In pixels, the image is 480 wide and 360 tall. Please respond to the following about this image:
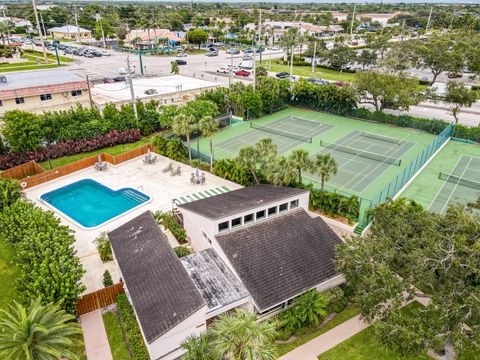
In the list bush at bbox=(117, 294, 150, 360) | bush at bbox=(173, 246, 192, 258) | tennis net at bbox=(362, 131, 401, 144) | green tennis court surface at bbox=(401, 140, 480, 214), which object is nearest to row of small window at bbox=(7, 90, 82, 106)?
bush at bbox=(173, 246, 192, 258)

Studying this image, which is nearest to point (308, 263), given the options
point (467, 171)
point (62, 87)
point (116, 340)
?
point (116, 340)

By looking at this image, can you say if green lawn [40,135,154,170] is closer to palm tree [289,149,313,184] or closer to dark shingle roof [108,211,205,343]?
dark shingle roof [108,211,205,343]

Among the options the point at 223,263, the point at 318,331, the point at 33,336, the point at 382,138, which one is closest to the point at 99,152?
the point at 223,263

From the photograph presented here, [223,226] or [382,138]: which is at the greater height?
[223,226]

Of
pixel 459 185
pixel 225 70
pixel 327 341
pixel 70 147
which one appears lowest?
pixel 327 341

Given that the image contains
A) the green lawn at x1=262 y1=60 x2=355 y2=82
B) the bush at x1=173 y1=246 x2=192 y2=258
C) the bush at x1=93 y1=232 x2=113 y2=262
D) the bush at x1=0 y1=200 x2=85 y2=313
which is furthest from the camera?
the green lawn at x1=262 y1=60 x2=355 y2=82

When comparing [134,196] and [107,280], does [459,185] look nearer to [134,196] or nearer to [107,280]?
[134,196]

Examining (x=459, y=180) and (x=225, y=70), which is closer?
(x=459, y=180)
